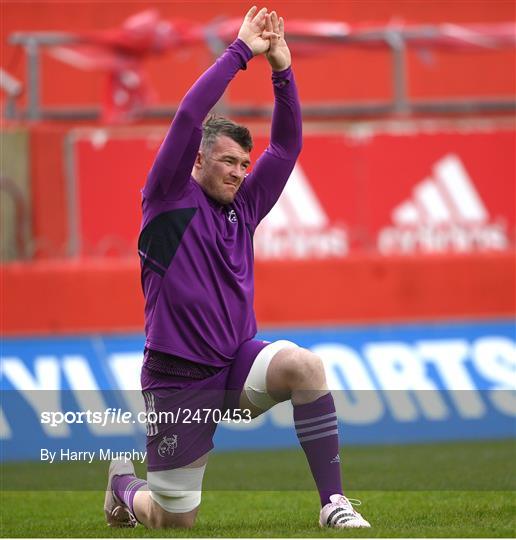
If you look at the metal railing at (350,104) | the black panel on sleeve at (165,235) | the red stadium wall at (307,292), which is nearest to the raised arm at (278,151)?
the black panel on sleeve at (165,235)

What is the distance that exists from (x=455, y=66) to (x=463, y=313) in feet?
27.0

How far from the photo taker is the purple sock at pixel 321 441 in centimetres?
570

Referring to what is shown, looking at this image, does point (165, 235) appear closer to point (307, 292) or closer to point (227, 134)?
Result: point (227, 134)

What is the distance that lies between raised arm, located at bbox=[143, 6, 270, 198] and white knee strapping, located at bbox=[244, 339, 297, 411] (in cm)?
81

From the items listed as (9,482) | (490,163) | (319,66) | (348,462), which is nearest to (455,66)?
(319,66)

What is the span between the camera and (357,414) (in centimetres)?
1016

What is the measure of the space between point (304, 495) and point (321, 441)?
1.94 m

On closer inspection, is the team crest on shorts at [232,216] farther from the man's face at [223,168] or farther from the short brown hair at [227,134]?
the short brown hair at [227,134]

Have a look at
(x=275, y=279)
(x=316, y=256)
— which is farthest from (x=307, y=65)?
(x=275, y=279)

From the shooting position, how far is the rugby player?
5.64m

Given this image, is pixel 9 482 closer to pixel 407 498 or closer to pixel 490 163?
pixel 407 498

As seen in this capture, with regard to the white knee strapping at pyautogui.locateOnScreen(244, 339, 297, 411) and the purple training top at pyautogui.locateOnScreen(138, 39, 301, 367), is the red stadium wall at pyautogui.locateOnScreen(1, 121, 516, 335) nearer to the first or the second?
the purple training top at pyautogui.locateOnScreen(138, 39, 301, 367)

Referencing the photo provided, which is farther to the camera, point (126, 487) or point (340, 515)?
point (126, 487)

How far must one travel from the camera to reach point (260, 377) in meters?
5.69
